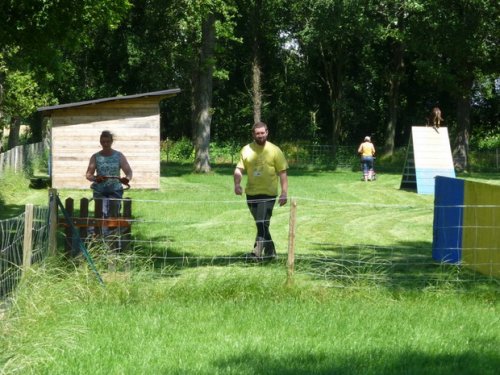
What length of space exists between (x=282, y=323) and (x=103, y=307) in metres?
1.76

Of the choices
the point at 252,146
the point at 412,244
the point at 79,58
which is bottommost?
the point at 412,244

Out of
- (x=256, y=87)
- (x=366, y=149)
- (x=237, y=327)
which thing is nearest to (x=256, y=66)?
(x=256, y=87)

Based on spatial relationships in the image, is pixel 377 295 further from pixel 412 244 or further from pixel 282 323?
pixel 412 244

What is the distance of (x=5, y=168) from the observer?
26203mm

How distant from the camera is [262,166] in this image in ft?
38.5

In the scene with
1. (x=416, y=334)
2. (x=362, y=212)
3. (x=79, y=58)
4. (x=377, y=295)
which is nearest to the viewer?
(x=416, y=334)

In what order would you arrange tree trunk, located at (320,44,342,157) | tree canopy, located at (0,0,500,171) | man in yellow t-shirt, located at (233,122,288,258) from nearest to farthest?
man in yellow t-shirt, located at (233,122,288,258), tree canopy, located at (0,0,500,171), tree trunk, located at (320,44,342,157)

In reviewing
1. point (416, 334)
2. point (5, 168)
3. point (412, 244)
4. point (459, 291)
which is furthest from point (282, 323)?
point (5, 168)

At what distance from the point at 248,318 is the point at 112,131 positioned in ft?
62.6

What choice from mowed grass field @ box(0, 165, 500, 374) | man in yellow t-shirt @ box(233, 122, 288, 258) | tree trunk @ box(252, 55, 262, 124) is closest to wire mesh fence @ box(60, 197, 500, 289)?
mowed grass field @ box(0, 165, 500, 374)

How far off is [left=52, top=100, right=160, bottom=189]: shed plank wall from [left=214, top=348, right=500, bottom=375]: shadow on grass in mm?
20116

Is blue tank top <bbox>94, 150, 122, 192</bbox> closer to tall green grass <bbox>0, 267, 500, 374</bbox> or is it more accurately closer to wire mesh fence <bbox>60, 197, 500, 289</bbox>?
wire mesh fence <bbox>60, 197, 500, 289</bbox>

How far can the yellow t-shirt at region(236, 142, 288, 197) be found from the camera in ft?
38.5

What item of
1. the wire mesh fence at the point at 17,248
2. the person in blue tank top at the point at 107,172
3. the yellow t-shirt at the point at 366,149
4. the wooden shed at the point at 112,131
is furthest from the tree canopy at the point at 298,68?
the wire mesh fence at the point at 17,248
